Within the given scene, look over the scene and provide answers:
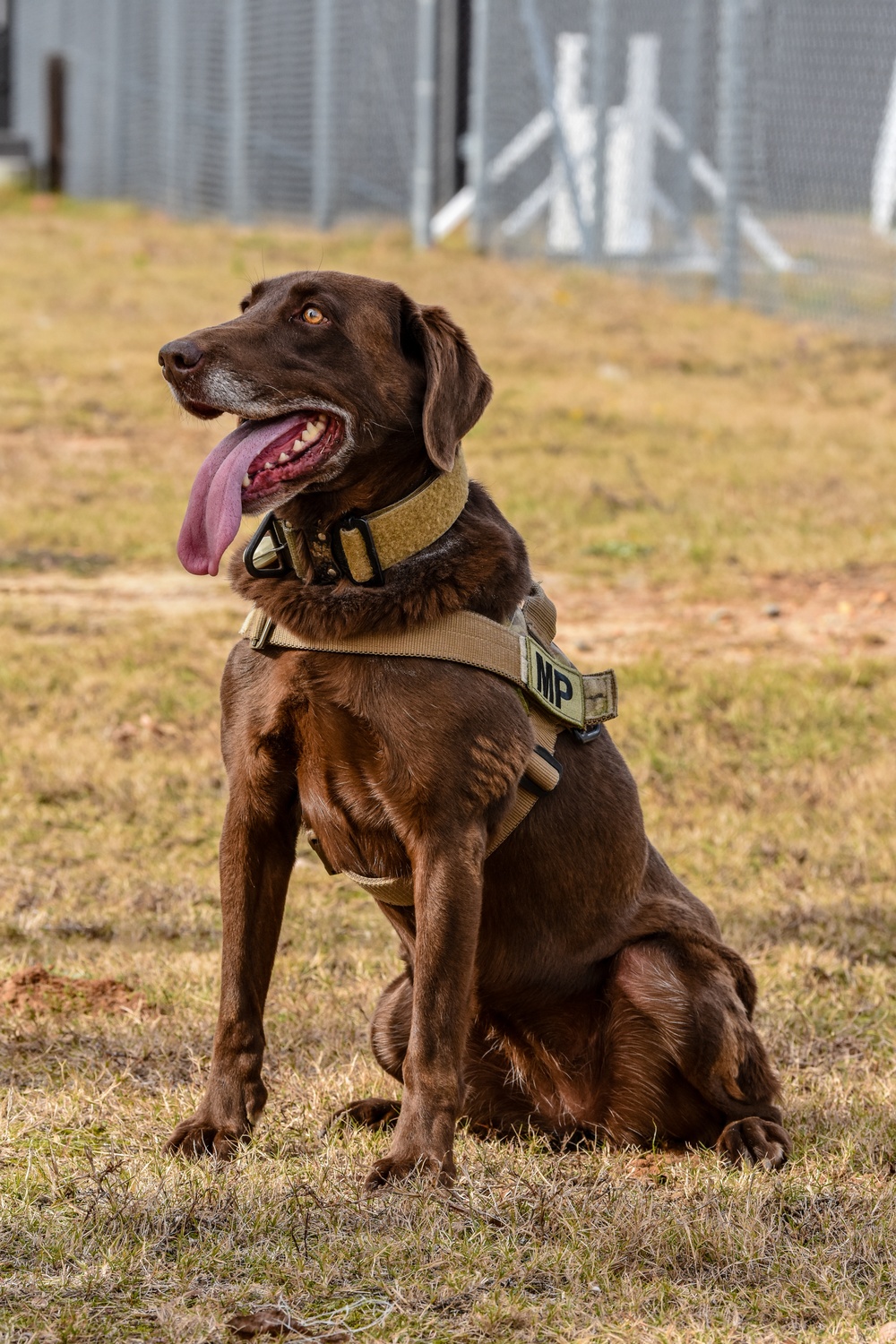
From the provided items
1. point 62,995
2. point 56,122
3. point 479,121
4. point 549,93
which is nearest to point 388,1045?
point 62,995

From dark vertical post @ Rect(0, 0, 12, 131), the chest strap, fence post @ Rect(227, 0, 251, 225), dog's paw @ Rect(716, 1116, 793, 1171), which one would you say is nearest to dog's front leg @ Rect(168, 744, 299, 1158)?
the chest strap

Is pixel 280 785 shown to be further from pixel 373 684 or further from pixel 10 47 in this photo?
pixel 10 47

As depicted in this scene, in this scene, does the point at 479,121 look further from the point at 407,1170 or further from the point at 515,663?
the point at 407,1170

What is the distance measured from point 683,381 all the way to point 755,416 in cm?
123

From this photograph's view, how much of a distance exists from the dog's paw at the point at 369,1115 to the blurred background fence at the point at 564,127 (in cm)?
1173

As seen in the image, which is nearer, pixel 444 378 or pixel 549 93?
pixel 444 378

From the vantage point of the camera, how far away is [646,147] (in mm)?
17438

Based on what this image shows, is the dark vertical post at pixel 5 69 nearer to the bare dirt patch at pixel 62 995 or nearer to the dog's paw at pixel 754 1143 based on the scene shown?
the bare dirt patch at pixel 62 995

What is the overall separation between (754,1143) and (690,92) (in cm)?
1468

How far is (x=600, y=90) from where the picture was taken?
1641 cm

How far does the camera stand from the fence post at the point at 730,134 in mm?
15016

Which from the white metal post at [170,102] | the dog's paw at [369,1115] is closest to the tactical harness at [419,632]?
the dog's paw at [369,1115]

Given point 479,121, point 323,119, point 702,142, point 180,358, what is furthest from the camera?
point 323,119

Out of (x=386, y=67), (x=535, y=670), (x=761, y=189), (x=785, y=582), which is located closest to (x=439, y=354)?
(x=535, y=670)
